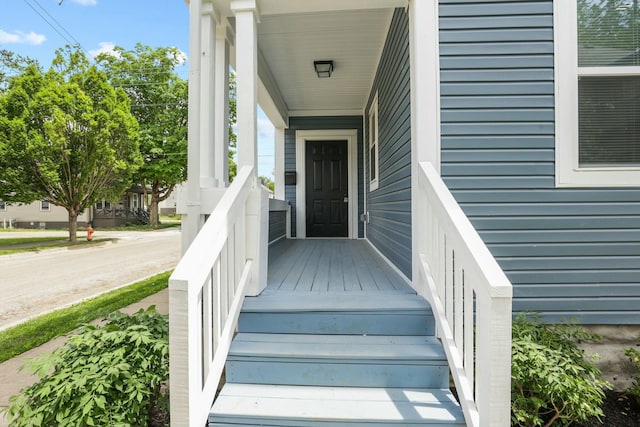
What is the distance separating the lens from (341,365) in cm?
178

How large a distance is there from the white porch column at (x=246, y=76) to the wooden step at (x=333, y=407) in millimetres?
1518

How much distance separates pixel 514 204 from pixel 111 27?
17.0m

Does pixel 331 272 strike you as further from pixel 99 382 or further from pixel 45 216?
pixel 45 216

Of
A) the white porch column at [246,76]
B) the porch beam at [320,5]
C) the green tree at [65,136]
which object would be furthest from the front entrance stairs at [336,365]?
the green tree at [65,136]

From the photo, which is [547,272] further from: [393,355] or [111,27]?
[111,27]

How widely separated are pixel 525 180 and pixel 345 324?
62.4 inches

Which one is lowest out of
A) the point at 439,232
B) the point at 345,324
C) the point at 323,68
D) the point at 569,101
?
the point at 345,324

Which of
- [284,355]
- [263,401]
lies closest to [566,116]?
[284,355]

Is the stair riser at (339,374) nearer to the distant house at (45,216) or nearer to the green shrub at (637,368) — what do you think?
the green shrub at (637,368)

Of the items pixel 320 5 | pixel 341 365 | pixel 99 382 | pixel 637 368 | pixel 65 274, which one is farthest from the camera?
pixel 65 274

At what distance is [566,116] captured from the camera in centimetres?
223

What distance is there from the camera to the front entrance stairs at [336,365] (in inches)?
61.7

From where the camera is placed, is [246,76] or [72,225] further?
[72,225]

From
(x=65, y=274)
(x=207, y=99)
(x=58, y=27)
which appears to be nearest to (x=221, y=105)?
(x=207, y=99)
